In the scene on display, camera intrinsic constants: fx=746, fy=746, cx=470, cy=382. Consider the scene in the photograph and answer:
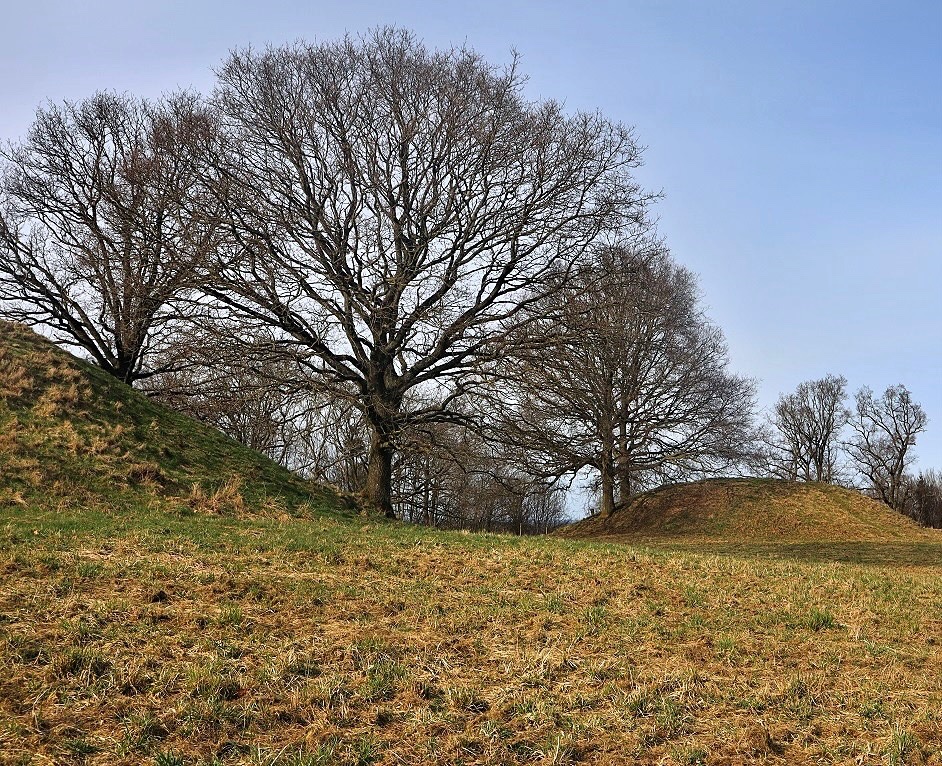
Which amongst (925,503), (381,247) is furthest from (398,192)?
(925,503)

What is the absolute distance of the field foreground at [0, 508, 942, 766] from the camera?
15.2 feet

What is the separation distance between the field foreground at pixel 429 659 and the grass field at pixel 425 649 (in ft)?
0.07

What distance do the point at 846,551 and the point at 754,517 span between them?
7.97 meters

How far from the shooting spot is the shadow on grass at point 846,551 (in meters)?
16.4

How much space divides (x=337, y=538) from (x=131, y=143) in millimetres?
19346

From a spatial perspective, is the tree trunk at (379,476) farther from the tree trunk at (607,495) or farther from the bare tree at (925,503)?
the bare tree at (925,503)

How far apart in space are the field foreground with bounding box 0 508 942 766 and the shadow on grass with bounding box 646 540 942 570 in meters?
7.24

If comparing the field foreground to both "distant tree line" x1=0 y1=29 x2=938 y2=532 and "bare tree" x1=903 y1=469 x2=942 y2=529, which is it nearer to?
"distant tree line" x1=0 y1=29 x2=938 y2=532

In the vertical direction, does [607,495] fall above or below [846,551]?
above

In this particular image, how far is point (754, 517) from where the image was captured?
26.9m

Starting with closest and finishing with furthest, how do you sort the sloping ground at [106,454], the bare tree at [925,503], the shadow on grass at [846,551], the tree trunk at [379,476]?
the sloping ground at [106,454], the shadow on grass at [846,551], the tree trunk at [379,476], the bare tree at [925,503]

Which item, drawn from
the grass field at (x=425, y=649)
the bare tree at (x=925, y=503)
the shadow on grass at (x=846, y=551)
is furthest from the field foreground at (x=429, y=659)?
the bare tree at (x=925, y=503)

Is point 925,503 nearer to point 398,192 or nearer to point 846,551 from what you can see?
point 846,551

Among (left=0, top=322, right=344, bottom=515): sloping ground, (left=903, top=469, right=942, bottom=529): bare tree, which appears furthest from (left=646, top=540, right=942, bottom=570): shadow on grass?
(left=903, top=469, right=942, bottom=529): bare tree
